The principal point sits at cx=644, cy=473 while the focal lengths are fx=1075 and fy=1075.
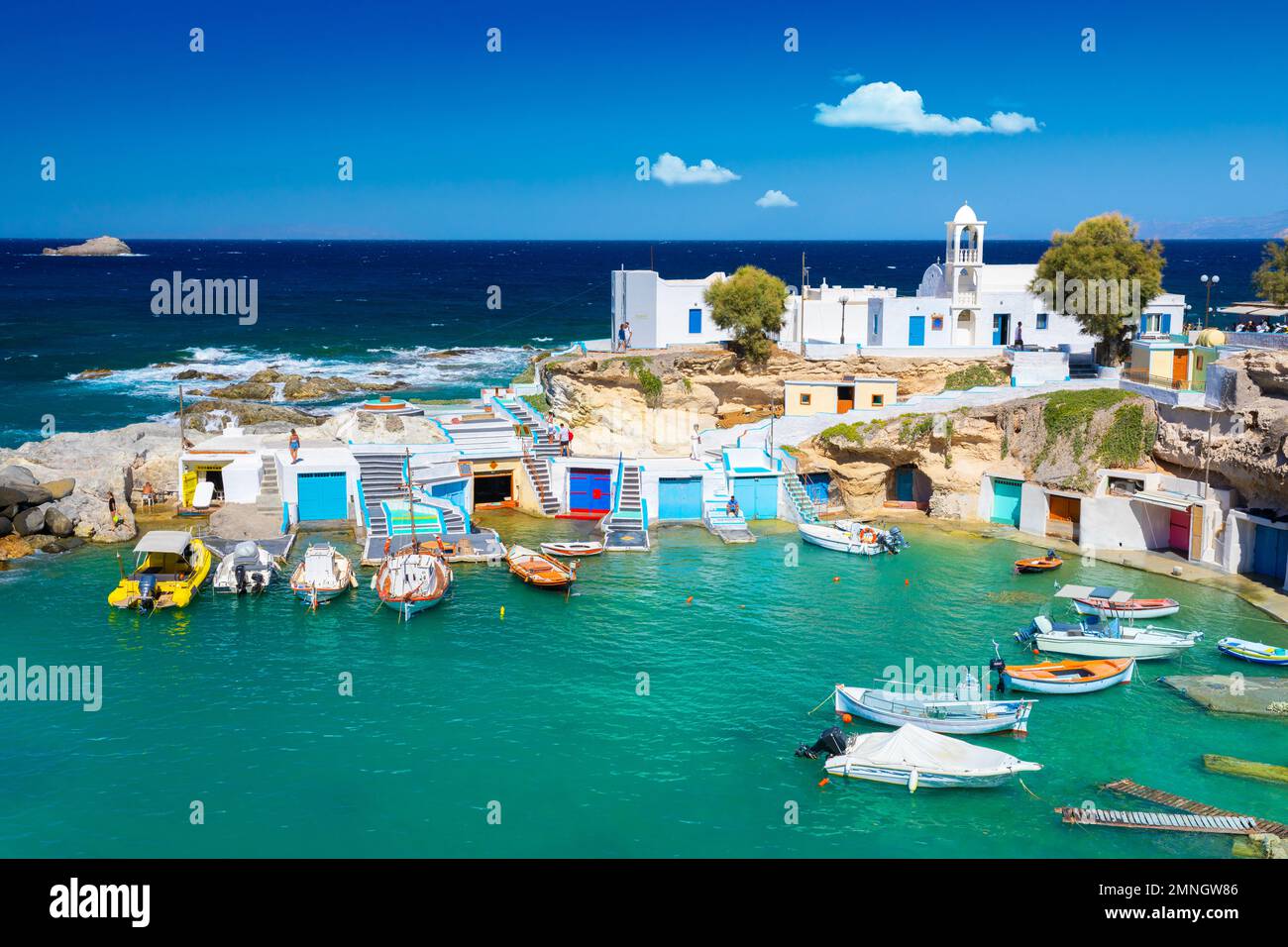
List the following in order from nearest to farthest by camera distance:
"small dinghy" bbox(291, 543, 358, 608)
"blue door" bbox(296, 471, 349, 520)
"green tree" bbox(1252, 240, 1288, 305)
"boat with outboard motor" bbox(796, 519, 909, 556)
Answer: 1. "small dinghy" bbox(291, 543, 358, 608)
2. "boat with outboard motor" bbox(796, 519, 909, 556)
3. "blue door" bbox(296, 471, 349, 520)
4. "green tree" bbox(1252, 240, 1288, 305)

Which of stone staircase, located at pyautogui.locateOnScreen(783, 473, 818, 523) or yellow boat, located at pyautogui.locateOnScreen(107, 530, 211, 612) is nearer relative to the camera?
yellow boat, located at pyautogui.locateOnScreen(107, 530, 211, 612)

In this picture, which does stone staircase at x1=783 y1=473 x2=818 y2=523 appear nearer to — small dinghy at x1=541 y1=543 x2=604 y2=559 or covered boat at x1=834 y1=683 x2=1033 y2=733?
small dinghy at x1=541 y1=543 x2=604 y2=559

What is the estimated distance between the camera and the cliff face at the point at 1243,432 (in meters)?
37.8

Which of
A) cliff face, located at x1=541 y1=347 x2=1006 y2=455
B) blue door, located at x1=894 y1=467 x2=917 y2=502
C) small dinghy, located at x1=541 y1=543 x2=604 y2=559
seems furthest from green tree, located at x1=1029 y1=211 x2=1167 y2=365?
small dinghy, located at x1=541 y1=543 x2=604 y2=559

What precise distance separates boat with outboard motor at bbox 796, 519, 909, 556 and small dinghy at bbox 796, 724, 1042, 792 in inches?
650

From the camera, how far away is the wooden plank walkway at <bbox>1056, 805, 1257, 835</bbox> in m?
22.8

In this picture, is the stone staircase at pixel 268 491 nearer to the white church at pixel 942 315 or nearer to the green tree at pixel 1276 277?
the white church at pixel 942 315

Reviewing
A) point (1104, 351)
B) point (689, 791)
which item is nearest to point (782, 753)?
point (689, 791)

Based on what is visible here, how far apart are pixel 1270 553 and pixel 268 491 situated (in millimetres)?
39907

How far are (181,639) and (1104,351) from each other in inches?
1674

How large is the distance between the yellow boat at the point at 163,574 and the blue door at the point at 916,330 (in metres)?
35.7

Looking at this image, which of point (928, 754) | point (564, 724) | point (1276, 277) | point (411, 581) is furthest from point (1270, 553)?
point (411, 581)

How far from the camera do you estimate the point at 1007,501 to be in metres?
46.0

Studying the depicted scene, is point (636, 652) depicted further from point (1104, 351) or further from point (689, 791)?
point (1104, 351)
